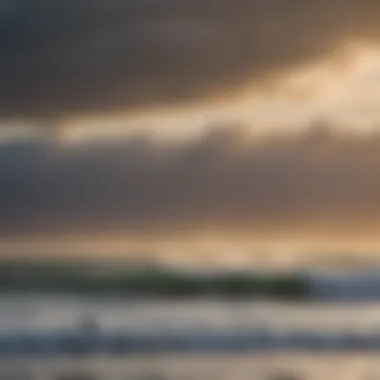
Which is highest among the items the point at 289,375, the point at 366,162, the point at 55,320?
the point at 366,162

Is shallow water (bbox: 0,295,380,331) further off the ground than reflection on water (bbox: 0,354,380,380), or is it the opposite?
shallow water (bbox: 0,295,380,331)

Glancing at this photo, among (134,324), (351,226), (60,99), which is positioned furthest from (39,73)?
(351,226)

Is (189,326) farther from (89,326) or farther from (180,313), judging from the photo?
(89,326)

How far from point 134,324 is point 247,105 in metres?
0.32

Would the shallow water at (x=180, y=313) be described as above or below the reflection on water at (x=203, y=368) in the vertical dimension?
above

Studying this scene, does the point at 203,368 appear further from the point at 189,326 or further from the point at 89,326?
the point at 89,326

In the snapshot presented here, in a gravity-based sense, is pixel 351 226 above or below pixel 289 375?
above

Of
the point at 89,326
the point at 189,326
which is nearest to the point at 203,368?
the point at 189,326

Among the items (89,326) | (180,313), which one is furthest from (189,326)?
(89,326)

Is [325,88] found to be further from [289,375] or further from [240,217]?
[289,375]

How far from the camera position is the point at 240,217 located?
913 mm

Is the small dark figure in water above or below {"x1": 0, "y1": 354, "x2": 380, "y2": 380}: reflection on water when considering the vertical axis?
above

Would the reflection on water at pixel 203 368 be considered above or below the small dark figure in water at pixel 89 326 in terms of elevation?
below

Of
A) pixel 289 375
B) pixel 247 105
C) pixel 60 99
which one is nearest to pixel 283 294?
pixel 289 375
